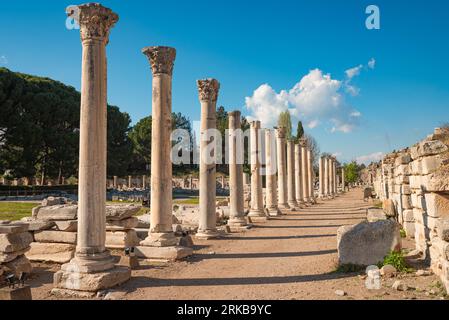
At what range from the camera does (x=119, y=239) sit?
43.0 feet

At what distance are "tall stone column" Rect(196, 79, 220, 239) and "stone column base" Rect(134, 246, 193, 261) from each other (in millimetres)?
4180

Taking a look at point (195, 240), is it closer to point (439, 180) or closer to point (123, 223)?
point (123, 223)

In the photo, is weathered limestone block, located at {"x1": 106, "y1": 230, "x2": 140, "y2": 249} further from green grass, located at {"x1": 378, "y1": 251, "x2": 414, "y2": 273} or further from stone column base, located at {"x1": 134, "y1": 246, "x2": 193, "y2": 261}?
green grass, located at {"x1": 378, "y1": 251, "x2": 414, "y2": 273}

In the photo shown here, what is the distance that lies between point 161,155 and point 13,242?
15.7 feet

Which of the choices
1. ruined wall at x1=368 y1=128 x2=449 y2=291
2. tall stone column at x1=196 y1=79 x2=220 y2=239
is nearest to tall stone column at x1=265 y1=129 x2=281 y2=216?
tall stone column at x1=196 y1=79 x2=220 y2=239

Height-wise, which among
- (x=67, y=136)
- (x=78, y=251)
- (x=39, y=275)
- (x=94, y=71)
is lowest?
(x=39, y=275)

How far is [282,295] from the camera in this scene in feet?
25.5

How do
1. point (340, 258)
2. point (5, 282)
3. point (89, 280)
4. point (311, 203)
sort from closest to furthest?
point (89, 280) → point (5, 282) → point (340, 258) → point (311, 203)

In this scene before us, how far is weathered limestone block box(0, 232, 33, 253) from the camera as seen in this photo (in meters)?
9.40

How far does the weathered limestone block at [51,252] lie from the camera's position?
1165 cm

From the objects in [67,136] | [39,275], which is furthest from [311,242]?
[67,136]
